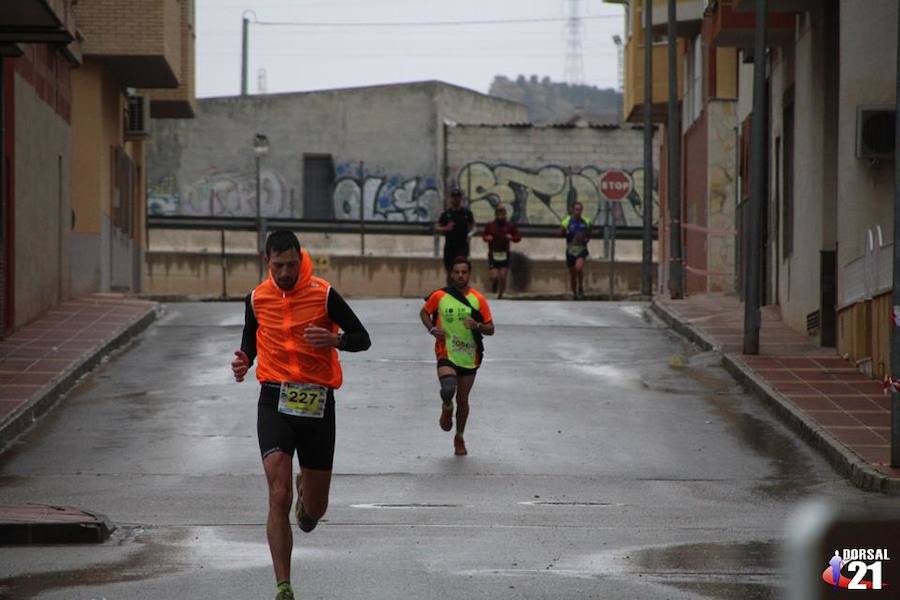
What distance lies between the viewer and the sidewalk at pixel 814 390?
13.0 meters

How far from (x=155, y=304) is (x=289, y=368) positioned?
19.8 metres

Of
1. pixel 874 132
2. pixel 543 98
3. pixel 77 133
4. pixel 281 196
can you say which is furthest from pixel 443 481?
pixel 543 98

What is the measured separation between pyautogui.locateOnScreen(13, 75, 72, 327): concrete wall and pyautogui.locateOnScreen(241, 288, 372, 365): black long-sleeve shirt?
14512mm

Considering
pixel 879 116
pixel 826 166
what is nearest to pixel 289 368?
pixel 879 116

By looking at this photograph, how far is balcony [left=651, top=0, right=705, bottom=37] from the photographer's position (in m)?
34.8

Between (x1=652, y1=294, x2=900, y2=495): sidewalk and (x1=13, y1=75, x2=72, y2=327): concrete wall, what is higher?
(x1=13, y1=75, x2=72, y2=327): concrete wall

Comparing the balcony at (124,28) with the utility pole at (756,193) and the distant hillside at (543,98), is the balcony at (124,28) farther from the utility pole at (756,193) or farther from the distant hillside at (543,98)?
the distant hillside at (543,98)

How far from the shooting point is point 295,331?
26.0 feet

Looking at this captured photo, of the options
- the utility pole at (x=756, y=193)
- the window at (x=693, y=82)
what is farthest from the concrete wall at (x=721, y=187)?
the utility pole at (x=756, y=193)

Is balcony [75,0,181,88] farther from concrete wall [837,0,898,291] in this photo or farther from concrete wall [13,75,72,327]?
concrete wall [837,0,898,291]

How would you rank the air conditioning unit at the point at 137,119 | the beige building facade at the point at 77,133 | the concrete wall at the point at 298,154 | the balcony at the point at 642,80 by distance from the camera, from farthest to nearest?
1. the concrete wall at the point at 298,154
2. the balcony at the point at 642,80
3. the air conditioning unit at the point at 137,119
4. the beige building facade at the point at 77,133

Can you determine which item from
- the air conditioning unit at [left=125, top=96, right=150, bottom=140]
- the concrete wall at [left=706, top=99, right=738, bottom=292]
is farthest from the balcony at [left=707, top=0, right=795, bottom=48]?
the air conditioning unit at [left=125, top=96, right=150, bottom=140]

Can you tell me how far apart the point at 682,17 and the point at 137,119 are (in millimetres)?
11284

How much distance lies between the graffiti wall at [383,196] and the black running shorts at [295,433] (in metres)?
51.6
